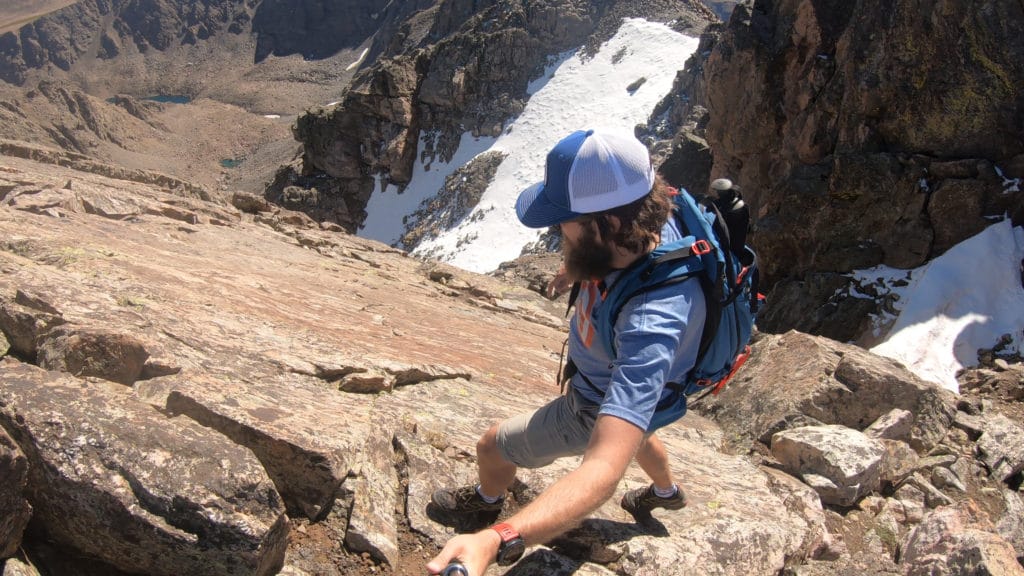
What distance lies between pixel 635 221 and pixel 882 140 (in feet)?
58.6

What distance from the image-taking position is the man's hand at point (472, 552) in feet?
7.63

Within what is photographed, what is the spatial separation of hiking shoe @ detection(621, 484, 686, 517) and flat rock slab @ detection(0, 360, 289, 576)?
7.19ft

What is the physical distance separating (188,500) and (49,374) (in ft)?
4.05

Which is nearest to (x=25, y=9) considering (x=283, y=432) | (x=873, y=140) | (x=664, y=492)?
(x=873, y=140)

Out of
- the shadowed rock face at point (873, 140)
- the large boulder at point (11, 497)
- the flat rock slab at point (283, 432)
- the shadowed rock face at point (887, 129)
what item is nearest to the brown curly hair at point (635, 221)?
the flat rock slab at point (283, 432)

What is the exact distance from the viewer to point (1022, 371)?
1062 cm

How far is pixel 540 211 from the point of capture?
3.04m

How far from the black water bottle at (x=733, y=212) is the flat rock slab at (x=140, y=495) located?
2.54 m

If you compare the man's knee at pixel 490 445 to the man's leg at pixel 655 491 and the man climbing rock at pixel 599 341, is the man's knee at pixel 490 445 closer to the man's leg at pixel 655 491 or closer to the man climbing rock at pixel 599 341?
the man climbing rock at pixel 599 341

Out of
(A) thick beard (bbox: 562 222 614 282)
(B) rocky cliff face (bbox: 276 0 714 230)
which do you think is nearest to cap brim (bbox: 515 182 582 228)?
(A) thick beard (bbox: 562 222 614 282)

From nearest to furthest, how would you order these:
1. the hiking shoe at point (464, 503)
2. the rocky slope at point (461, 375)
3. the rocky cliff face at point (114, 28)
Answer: the rocky slope at point (461, 375), the hiking shoe at point (464, 503), the rocky cliff face at point (114, 28)

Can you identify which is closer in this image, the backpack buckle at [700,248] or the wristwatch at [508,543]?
the wristwatch at [508,543]

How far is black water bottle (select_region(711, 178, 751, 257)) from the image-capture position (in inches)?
131

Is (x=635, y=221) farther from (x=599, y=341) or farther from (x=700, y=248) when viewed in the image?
(x=599, y=341)
